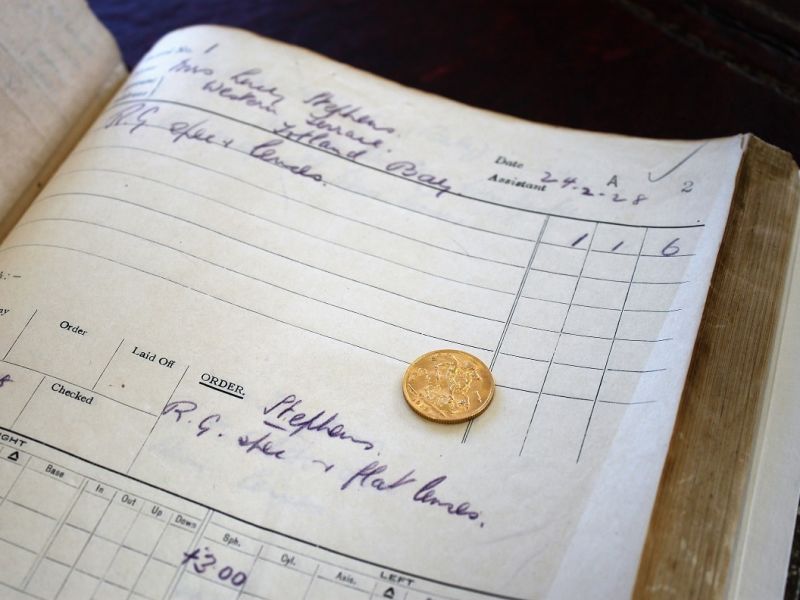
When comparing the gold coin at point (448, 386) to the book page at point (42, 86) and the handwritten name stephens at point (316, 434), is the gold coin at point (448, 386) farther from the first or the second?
the book page at point (42, 86)

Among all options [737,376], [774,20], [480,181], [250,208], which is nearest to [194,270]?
[250,208]

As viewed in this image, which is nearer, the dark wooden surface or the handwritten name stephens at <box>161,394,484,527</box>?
the handwritten name stephens at <box>161,394,484,527</box>

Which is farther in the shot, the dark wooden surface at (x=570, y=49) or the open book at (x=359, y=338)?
the dark wooden surface at (x=570, y=49)

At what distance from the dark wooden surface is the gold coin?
0.89 feet

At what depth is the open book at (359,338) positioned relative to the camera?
430mm

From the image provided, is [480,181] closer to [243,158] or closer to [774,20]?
[243,158]

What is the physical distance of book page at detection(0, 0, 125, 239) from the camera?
0.59m

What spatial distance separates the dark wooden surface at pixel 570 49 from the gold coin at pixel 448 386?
0.89 ft

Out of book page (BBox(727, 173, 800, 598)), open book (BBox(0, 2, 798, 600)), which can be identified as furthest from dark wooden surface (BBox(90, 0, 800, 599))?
book page (BBox(727, 173, 800, 598))

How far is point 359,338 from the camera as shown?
0.52 m

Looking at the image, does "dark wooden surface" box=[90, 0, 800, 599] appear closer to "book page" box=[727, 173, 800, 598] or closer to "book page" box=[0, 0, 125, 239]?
"book page" box=[0, 0, 125, 239]

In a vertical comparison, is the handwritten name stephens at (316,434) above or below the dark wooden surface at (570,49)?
below

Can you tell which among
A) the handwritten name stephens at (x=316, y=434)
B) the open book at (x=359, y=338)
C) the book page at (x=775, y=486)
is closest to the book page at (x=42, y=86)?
the open book at (x=359, y=338)

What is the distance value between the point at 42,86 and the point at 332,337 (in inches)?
12.2
